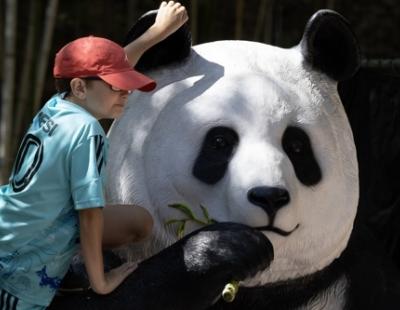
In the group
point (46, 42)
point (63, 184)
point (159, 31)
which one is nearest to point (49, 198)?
point (63, 184)

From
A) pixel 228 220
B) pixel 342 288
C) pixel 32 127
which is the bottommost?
pixel 342 288

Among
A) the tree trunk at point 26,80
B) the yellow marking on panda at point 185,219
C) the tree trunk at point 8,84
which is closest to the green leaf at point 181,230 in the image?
the yellow marking on panda at point 185,219

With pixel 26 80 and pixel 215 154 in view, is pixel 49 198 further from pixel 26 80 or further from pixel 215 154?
pixel 26 80

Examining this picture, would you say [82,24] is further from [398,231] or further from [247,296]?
[247,296]

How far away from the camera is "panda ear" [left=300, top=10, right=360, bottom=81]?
7.84 feet

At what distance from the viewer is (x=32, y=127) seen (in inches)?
80.2

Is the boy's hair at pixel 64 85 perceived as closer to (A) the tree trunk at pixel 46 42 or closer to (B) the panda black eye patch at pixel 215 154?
(B) the panda black eye patch at pixel 215 154

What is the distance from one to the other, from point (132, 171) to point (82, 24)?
3.39 meters

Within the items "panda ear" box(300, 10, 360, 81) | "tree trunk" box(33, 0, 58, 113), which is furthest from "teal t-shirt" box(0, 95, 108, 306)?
"tree trunk" box(33, 0, 58, 113)

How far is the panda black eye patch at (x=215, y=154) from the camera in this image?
2.24 metres

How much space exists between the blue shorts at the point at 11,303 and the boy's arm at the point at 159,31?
2.22ft

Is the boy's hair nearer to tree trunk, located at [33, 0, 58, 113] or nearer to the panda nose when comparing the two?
the panda nose

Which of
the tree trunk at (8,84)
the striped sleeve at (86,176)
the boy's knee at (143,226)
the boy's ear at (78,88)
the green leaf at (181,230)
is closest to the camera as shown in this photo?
the striped sleeve at (86,176)

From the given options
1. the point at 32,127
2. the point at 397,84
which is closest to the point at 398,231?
the point at 397,84
